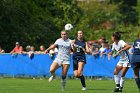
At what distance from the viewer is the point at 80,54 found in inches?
982

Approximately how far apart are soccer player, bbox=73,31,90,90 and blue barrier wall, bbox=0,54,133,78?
30.5 feet

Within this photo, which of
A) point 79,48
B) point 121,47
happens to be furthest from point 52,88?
point 121,47

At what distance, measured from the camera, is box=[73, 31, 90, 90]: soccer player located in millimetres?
24703

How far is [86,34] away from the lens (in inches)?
2630

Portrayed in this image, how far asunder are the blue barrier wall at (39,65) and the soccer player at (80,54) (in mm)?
9303

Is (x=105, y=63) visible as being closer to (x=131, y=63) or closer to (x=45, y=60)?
(x=45, y=60)

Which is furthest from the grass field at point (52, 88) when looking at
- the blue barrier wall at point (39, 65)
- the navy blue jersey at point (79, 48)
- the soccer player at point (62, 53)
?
the blue barrier wall at point (39, 65)

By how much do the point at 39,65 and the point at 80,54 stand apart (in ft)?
37.6

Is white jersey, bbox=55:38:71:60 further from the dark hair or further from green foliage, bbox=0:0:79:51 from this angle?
green foliage, bbox=0:0:79:51

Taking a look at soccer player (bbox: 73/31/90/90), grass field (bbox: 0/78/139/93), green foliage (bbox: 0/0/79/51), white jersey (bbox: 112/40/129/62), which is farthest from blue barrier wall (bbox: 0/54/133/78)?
white jersey (bbox: 112/40/129/62)

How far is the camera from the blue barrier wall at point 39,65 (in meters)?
34.5

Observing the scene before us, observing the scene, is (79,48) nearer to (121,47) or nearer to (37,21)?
(121,47)

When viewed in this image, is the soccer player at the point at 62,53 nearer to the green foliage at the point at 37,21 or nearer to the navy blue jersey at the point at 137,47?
the navy blue jersey at the point at 137,47

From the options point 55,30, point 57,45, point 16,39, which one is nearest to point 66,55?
point 57,45
